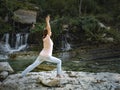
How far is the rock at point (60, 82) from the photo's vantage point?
991 cm

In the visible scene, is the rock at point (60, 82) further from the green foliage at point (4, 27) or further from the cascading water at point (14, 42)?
the green foliage at point (4, 27)

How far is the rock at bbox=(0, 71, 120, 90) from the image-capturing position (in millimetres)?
9906

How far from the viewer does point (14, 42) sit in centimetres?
2344

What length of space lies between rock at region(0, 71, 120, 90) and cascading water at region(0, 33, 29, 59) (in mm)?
11680

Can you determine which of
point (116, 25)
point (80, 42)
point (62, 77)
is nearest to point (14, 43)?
point (80, 42)

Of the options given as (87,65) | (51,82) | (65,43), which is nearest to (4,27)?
(65,43)

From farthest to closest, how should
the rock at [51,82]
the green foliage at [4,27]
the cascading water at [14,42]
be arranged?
the green foliage at [4,27]
the cascading water at [14,42]
the rock at [51,82]

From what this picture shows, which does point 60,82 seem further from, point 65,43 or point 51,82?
point 65,43

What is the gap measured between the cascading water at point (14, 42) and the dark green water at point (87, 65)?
192 inches

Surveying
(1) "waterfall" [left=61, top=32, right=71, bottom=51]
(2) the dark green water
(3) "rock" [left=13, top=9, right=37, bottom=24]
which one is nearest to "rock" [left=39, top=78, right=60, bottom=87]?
(2) the dark green water

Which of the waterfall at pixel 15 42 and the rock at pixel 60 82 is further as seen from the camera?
the waterfall at pixel 15 42

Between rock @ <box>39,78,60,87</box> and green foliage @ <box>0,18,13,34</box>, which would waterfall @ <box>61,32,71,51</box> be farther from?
rock @ <box>39,78,60,87</box>

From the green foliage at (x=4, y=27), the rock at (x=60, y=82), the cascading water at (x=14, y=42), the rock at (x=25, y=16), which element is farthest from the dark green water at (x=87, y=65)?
the rock at (x=25, y=16)

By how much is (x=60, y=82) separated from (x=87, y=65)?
24.1 feet
